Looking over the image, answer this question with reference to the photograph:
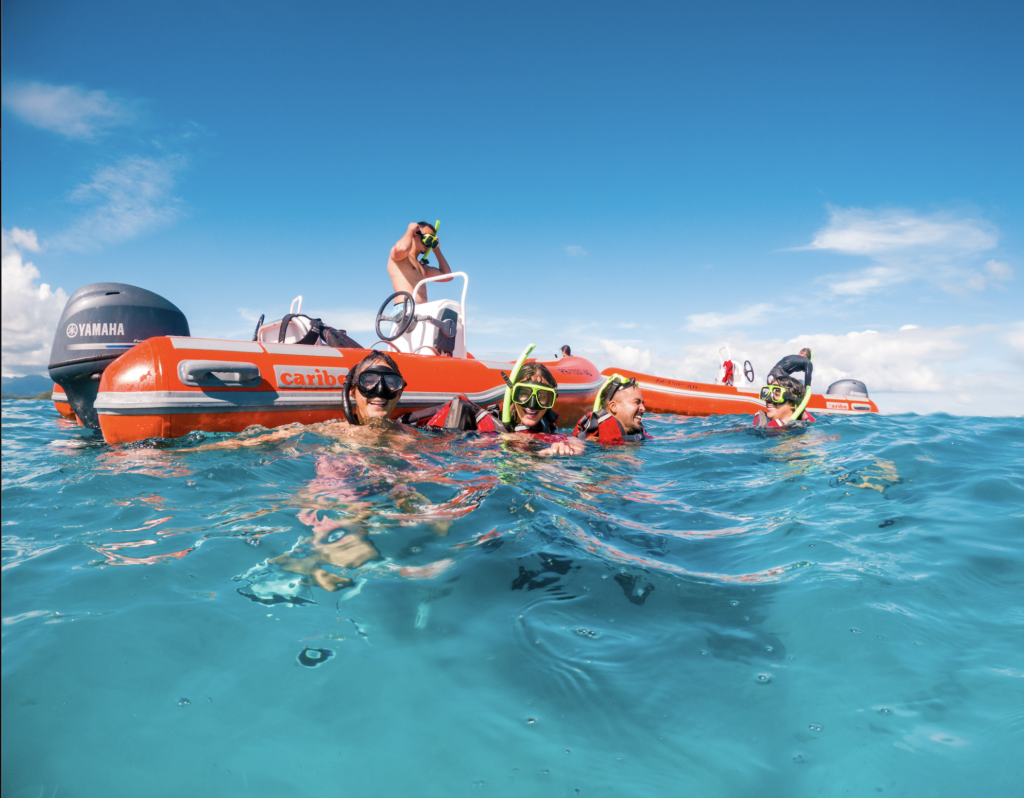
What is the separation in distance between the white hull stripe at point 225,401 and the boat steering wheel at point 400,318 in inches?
39.4

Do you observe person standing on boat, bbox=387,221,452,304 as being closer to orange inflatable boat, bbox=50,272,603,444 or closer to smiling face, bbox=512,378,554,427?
orange inflatable boat, bbox=50,272,603,444

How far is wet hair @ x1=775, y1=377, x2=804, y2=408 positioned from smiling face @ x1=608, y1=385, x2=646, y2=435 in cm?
177

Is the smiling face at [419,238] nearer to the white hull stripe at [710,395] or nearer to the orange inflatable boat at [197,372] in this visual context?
the orange inflatable boat at [197,372]

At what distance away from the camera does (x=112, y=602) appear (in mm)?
1909

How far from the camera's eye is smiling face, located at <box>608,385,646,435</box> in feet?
17.5

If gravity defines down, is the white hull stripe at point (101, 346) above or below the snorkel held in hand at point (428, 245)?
below

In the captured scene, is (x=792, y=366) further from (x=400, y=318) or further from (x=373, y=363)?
(x=373, y=363)

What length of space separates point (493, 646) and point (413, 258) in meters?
5.71

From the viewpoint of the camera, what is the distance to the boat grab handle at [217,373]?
446cm

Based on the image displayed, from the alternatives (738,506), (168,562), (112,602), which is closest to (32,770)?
(112,602)

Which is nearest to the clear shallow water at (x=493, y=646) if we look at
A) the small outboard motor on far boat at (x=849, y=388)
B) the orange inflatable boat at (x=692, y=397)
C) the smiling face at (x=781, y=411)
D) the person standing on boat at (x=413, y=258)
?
the smiling face at (x=781, y=411)

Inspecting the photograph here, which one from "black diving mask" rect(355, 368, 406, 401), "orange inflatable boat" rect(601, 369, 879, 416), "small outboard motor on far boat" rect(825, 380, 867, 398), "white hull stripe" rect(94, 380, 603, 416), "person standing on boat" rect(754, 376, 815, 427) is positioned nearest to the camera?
"black diving mask" rect(355, 368, 406, 401)

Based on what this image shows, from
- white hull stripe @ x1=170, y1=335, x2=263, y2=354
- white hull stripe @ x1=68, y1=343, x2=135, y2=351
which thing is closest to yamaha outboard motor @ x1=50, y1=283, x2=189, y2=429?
white hull stripe @ x1=68, y1=343, x2=135, y2=351

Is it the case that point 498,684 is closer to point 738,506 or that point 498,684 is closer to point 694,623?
point 694,623
